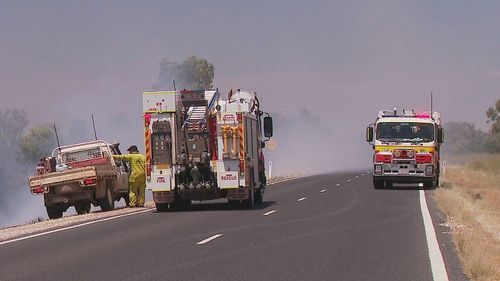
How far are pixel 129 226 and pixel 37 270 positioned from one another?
6960 mm

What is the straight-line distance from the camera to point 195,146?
22484mm

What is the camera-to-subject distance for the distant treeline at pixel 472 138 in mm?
114812

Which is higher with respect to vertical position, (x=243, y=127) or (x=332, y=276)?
(x=243, y=127)

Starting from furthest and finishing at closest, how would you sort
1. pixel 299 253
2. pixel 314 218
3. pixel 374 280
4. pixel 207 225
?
pixel 314 218 < pixel 207 225 < pixel 299 253 < pixel 374 280

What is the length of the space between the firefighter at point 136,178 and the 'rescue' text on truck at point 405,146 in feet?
35.8

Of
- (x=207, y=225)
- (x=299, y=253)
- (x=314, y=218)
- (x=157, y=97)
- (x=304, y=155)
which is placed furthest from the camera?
(x=304, y=155)

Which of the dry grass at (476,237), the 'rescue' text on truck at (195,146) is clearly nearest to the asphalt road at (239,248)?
the dry grass at (476,237)

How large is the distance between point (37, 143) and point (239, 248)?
7181cm

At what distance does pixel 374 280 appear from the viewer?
33.6 feet

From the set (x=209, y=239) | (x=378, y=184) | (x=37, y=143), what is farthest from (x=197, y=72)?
(x=209, y=239)

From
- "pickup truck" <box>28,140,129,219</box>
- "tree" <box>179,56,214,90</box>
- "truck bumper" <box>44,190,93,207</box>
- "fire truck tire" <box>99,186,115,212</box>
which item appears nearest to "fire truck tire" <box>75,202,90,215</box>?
"pickup truck" <box>28,140,129,219</box>

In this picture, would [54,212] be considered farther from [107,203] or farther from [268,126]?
[268,126]

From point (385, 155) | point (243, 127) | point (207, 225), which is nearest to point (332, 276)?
point (207, 225)

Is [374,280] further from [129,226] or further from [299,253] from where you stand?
[129,226]
